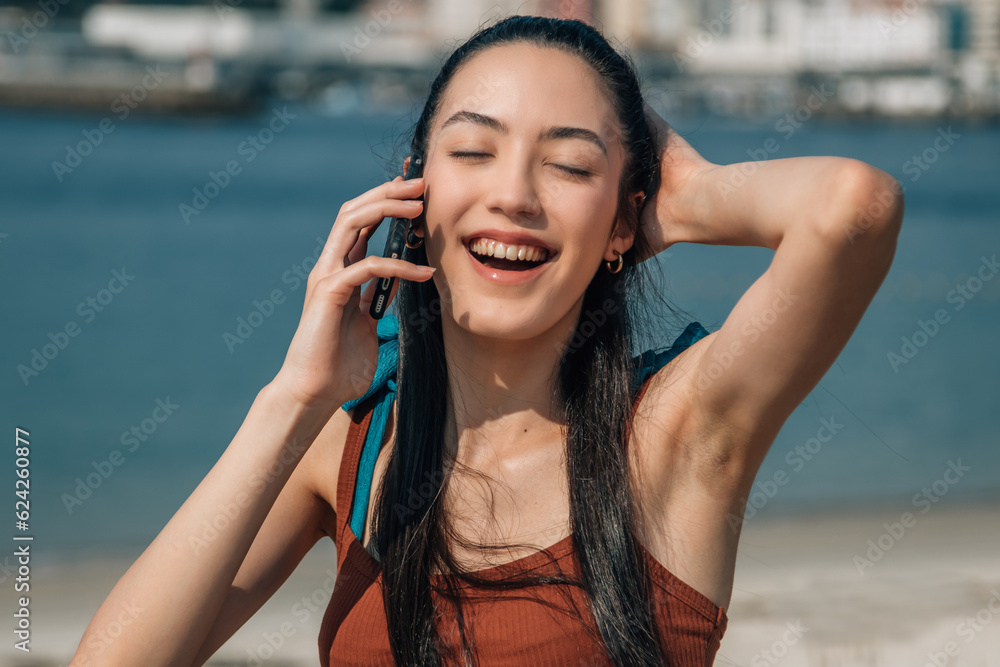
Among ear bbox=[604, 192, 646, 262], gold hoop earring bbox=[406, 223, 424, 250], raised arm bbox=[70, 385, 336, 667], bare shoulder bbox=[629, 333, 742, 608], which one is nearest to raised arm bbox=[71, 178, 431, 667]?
raised arm bbox=[70, 385, 336, 667]

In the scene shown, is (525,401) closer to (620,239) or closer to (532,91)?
(620,239)

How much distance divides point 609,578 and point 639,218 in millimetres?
917

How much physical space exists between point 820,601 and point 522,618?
3814mm

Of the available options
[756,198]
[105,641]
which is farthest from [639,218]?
[105,641]

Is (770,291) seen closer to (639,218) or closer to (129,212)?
(639,218)

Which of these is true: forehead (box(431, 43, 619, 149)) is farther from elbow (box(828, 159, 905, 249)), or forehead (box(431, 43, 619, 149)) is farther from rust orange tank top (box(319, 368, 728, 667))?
rust orange tank top (box(319, 368, 728, 667))

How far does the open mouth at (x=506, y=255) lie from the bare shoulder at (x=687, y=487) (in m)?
0.43

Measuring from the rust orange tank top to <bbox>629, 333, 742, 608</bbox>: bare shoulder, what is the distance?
5cm

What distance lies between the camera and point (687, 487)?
7.48 ft

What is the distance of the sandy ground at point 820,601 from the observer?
4613 millimetres

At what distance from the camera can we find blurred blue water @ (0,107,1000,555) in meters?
8.80

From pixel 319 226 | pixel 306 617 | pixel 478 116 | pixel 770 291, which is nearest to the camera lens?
pixel 770 291

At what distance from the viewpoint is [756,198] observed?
2.08 metres

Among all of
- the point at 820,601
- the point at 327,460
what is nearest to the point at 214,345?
the point at 820,601
